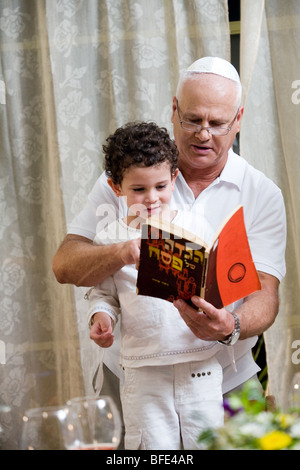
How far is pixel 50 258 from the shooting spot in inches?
125

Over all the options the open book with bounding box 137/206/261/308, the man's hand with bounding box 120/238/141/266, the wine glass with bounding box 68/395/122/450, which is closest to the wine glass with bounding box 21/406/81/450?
the wine glass with bounding box 68/395/122/450

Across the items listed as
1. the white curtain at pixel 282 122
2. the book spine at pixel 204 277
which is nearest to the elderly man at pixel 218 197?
the book spine at pixel 204 277

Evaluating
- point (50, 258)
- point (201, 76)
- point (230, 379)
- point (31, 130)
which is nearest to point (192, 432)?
point (230, 379)

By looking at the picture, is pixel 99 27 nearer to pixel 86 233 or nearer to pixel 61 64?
pixel 61 64

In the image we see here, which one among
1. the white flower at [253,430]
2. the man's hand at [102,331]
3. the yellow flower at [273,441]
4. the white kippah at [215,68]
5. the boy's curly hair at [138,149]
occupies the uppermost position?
the white kippah at [215,68]

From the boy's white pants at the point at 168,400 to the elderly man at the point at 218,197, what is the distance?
0.57 ft

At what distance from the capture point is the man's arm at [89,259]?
182cm

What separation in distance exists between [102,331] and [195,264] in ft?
1.24

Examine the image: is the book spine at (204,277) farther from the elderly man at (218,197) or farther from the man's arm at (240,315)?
the elderly man at (218,197)

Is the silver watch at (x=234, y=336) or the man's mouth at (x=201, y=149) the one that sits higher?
the man's mouth at (x=201, y=149)

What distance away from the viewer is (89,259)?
1.95 metres

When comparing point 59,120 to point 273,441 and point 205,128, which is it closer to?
point 205,128
